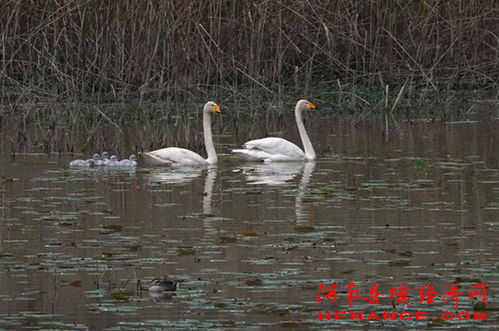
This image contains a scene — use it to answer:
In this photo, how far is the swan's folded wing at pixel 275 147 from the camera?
15477 millimetres

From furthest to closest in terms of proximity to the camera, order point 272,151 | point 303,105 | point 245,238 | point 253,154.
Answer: point 303,105, point 272,151, point 253,154, point 245,238

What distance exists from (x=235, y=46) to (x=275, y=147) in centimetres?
558

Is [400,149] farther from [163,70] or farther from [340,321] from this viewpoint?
[340,321]

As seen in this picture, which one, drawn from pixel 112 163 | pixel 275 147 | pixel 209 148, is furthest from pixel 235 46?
pixel 112 163

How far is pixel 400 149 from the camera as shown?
16.0 metres

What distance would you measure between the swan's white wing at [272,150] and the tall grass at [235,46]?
15.3 feet

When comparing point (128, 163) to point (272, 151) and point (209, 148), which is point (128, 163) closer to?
point (209, 148)

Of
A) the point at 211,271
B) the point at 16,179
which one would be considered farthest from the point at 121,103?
the point at 211,271

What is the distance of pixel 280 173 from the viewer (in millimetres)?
14734

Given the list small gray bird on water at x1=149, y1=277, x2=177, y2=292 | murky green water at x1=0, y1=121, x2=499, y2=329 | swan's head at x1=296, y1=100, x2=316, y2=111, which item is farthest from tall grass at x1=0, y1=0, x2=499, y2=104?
small gray bird on water at x1=149, y1=277, x2=177, y2=292

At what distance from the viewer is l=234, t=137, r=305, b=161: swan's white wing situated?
15461 mm

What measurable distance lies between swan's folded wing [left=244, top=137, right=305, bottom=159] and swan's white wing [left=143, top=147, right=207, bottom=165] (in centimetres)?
80

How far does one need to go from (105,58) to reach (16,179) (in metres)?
6.98

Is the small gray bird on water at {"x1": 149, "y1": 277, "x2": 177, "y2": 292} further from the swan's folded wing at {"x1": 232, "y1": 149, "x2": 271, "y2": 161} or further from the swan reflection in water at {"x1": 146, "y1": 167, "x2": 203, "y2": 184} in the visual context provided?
the swan's folded wing at {"x1": 232, "y1": 149, "x2": 271, "y2": 161}
